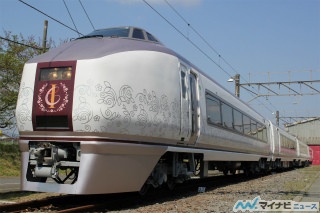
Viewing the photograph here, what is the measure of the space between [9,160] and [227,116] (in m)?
15.5

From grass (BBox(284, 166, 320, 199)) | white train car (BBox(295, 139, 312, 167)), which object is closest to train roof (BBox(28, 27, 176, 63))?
grass (BBox(284, 166, 320, 199))

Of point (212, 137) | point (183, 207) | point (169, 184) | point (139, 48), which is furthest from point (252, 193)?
point (139, 48)

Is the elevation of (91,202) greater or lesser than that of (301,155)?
lesser

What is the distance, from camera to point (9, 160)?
947 inches

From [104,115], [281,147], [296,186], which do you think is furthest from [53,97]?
[281,147]

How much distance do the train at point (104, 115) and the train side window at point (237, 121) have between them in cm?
547

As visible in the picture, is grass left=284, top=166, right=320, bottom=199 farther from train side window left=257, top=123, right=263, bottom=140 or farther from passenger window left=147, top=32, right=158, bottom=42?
passenger window left=147, top=32, right=158, bottom=42

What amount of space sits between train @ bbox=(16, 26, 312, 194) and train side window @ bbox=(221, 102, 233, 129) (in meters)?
3.76

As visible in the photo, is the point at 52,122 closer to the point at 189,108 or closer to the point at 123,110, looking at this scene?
the point at 123,110

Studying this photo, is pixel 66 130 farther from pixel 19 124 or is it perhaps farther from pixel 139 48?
pixel 139 48

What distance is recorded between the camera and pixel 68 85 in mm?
7285

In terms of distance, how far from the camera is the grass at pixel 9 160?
72.1ft

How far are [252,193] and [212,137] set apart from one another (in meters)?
1.85

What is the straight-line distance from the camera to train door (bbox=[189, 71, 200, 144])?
32.1 feet
